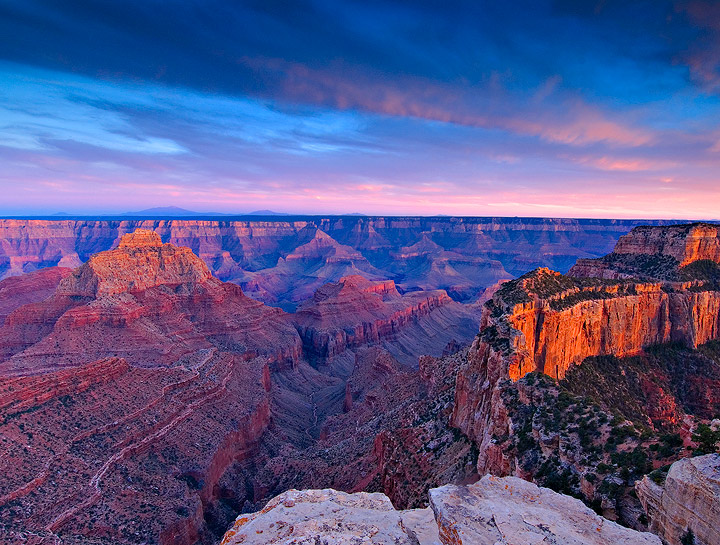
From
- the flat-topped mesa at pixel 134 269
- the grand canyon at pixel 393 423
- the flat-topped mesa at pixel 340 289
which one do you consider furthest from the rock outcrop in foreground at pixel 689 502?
the flat-topped mesa at pixel 340 289

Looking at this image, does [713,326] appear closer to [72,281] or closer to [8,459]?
[8,459]

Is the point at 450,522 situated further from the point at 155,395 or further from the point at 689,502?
the point at 155,395

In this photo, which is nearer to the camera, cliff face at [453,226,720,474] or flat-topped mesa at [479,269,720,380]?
cliff face at [453,226,720,474]

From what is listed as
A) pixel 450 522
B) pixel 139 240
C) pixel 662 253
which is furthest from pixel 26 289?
pixel 662 253

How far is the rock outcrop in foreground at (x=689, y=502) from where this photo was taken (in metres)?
10.6

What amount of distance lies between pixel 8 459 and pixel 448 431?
33618 millimetres

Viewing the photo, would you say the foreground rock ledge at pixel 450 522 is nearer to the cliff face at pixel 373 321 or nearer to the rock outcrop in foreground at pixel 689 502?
the rock outcrop in foreground at pixel 689 502

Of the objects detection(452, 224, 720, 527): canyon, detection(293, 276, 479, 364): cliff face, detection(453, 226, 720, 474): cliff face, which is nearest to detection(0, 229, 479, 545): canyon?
detection(293, 276, 479, 364): cliff face

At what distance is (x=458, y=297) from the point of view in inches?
7185

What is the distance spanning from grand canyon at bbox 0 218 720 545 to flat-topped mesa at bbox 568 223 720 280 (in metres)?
0.25

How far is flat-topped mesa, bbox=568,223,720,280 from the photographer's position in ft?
151

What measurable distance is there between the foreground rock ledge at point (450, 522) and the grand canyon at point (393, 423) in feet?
0.26

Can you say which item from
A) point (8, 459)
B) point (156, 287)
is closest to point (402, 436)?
point (8, 459)

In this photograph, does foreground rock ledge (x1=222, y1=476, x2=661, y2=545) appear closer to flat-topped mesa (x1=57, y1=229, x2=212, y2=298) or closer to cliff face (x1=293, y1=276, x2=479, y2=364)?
flat-topped mesa (x1=57, y1=229, x2=212, y2=298)
